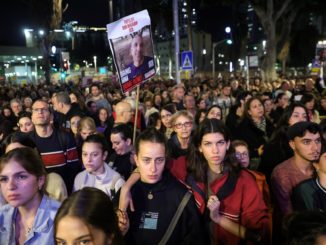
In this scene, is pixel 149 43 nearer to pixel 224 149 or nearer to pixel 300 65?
pixel 224 149

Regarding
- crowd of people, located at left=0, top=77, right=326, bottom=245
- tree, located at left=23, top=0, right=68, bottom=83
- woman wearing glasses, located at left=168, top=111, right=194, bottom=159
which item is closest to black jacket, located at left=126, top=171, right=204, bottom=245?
crowd of people, located at left=0, top=77, right=326, bottom=245

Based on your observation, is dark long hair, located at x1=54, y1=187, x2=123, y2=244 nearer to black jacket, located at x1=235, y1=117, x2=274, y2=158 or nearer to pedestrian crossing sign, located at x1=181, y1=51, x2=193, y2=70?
black jacket, located at x1=235, y1=117, x2=274, y2=158

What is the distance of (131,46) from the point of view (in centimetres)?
614

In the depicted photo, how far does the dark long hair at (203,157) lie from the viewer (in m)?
3.53

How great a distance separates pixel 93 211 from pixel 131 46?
173 inches

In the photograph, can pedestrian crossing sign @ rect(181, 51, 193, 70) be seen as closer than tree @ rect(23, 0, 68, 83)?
Yes

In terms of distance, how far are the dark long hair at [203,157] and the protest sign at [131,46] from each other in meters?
2.58

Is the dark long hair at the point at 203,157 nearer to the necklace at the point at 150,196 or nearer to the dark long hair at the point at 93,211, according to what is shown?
the necklace at the point at 150,196

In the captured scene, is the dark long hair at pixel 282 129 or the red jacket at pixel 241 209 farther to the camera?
the dark long hair at pixel 282 129

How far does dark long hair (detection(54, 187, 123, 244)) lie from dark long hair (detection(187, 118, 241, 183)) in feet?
4.95

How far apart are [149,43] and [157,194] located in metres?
3.83

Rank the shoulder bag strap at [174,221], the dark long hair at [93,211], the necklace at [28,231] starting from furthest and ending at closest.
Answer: the shoulder bag strap at [174,221] → the necklace at [28,231] → the dark long hair at [93,211]

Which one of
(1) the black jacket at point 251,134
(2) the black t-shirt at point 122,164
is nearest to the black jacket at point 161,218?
(2) the black t-shirt at point 122,164

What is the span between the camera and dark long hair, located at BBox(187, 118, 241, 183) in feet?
11.6
